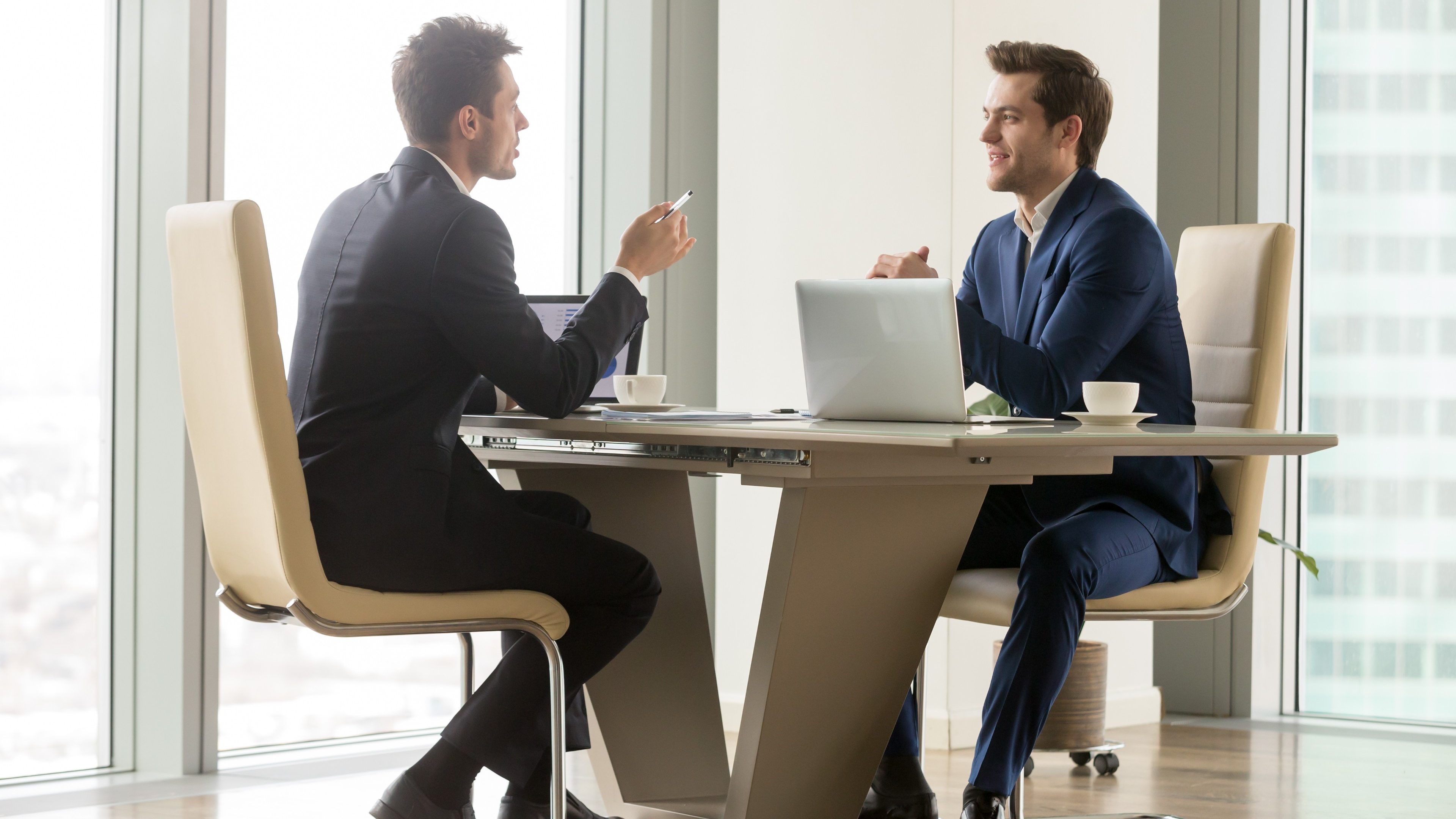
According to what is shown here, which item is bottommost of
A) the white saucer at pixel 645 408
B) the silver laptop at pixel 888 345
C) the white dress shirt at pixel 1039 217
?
the white saucer at pixel 645 408

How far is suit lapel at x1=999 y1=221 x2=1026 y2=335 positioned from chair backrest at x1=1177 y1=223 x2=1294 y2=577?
0.86 ft

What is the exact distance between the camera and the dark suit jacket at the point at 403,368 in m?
1.85

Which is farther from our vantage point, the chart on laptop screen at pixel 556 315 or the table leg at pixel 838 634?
the chart on laptop screen at pixel 556 315

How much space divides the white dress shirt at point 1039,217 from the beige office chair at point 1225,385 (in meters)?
0.23

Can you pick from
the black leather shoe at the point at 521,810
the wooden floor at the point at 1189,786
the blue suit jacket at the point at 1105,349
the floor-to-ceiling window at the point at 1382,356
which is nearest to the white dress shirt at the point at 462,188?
the blue suit jacket at the point at 1105,349

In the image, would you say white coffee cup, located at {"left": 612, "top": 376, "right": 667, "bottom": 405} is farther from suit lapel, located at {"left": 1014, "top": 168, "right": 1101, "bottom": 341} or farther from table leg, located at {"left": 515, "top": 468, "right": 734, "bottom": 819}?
suit lapel, located at {"left": 1014, "top": 168, "right": 1101, "bottom": 341}

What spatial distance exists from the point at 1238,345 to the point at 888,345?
0.78m

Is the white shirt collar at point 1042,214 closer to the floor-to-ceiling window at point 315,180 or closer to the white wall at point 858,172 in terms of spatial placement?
the white wall at point 858,172

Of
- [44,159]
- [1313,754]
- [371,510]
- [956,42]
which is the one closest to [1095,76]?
[956,42]

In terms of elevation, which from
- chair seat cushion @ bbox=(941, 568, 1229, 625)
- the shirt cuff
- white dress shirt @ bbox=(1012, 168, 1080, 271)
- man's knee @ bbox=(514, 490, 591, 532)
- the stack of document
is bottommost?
chair seat cushion @ bbox=(941, 568, 1229, 625)

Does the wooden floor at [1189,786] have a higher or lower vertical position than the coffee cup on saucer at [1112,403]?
lower

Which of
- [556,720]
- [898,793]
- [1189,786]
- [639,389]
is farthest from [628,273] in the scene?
[1189,786]

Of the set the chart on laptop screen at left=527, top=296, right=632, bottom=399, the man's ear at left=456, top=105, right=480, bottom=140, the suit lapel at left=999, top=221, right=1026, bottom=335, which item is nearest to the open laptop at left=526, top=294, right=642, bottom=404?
the chart on laptop screen at left=527, top=296, right=632, bottom=399

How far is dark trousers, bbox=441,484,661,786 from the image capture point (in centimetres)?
194
